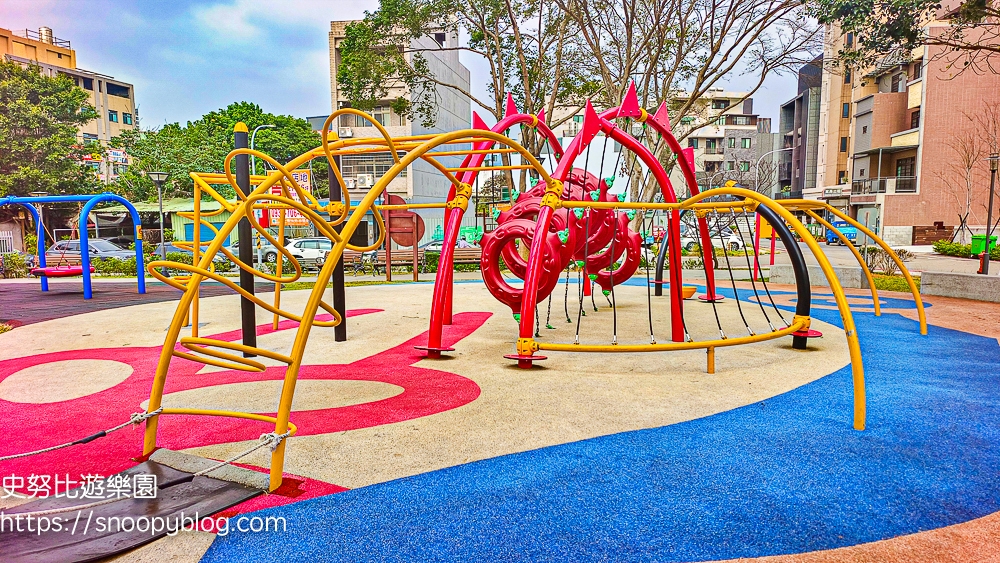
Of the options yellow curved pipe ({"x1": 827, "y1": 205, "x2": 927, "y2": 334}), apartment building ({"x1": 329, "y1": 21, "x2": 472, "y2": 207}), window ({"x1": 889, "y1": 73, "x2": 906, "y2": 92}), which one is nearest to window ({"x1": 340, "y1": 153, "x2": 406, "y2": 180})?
apartment building ({"x1": 329, "y1": 21, "x2": 472, "y2": 207})

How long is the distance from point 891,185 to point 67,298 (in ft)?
136

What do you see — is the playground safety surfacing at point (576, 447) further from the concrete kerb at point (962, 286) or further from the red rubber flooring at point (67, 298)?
the concrete kerb at point (962, 286)

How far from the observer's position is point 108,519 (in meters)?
2.85

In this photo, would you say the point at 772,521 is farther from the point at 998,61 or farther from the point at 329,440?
the point at 998,61

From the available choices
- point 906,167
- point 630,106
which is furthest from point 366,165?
point 906,167

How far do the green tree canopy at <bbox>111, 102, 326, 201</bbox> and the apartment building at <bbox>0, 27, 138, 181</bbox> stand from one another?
137 inches

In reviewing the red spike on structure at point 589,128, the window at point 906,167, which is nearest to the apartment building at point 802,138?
the window at point 906,167

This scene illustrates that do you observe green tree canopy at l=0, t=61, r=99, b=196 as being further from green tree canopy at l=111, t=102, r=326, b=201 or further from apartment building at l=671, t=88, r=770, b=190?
apartment building at l=671, t=88, r=770, b=190

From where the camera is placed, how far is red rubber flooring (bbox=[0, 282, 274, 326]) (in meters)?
10.2

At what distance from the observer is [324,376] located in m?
5.86

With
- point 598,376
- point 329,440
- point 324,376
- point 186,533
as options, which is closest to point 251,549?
point 186,533

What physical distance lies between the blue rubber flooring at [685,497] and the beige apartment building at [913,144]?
27792 mm

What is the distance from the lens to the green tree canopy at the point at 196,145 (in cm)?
3491

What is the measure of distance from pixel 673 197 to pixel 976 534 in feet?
17.0
